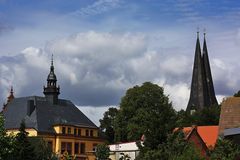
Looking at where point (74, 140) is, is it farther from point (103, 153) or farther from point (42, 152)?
point (42, 152)

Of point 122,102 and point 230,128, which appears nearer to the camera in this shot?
point 230,128

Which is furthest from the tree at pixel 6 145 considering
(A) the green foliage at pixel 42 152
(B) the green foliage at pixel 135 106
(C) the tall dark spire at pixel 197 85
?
(C) the tall dark spire at pixel 197 85

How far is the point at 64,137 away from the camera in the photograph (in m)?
113

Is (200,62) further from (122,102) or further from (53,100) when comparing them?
(122,102)

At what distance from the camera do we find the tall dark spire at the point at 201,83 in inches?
6634

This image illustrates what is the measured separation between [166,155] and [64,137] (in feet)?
201

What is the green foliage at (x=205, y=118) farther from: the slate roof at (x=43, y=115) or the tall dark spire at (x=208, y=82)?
the tall dark spire at (x=208, y=82)

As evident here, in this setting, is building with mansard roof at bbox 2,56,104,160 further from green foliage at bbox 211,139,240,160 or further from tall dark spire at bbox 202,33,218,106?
tall dark spire at bbox 202,33,218,106

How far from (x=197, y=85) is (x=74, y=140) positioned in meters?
65.4

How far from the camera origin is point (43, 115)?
11512cm

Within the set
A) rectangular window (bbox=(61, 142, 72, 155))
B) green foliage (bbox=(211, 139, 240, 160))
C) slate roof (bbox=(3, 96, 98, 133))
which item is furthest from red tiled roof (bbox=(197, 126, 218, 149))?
slate roof (bbox=(3, 96, 98, 133))

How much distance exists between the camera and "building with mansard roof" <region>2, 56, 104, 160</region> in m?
112

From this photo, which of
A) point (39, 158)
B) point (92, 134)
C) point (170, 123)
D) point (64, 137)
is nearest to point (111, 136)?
point (92, 134)

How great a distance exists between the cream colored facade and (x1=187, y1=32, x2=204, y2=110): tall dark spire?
183ft
